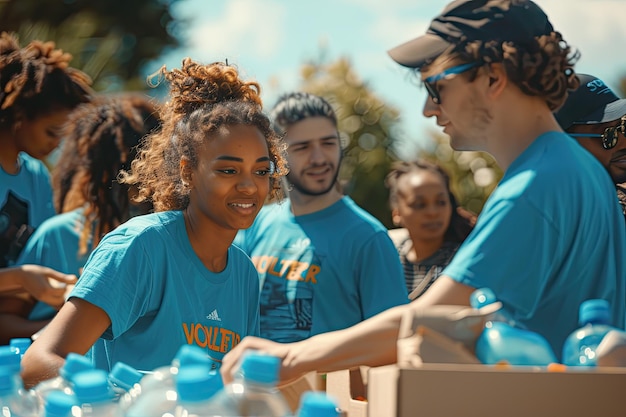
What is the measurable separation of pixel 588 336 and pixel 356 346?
44 centimetres

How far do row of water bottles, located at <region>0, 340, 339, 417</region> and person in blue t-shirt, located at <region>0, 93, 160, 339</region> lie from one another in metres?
2.20

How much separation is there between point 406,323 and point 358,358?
262 millimetres

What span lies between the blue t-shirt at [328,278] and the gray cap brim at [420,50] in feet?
5.25

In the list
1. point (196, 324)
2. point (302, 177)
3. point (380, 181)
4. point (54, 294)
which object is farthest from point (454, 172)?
point (196, 324)

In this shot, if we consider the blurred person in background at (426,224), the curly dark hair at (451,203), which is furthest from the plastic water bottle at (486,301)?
the curly dark hair at (451,203)

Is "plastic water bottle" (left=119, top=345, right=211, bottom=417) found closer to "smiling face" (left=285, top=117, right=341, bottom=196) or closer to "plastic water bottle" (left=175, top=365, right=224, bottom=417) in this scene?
"plastic water bottle" (left=175, top=365, right=224, bottom=417)

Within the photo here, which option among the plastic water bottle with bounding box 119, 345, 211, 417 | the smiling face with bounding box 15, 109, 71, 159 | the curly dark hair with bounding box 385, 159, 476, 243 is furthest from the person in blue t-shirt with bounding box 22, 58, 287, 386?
the curly dark hair with bounding box 385, 159, 476, 243

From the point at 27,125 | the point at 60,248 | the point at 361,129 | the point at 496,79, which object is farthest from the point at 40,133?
the point at 361,129

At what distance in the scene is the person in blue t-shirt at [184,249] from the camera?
83.9 inches

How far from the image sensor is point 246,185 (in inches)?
101

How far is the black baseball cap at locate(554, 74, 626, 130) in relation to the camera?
2936 mm

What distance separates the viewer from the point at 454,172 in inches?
552

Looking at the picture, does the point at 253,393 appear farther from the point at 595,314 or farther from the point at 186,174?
the point at 186,174

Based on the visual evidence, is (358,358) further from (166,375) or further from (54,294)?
(54,294)
